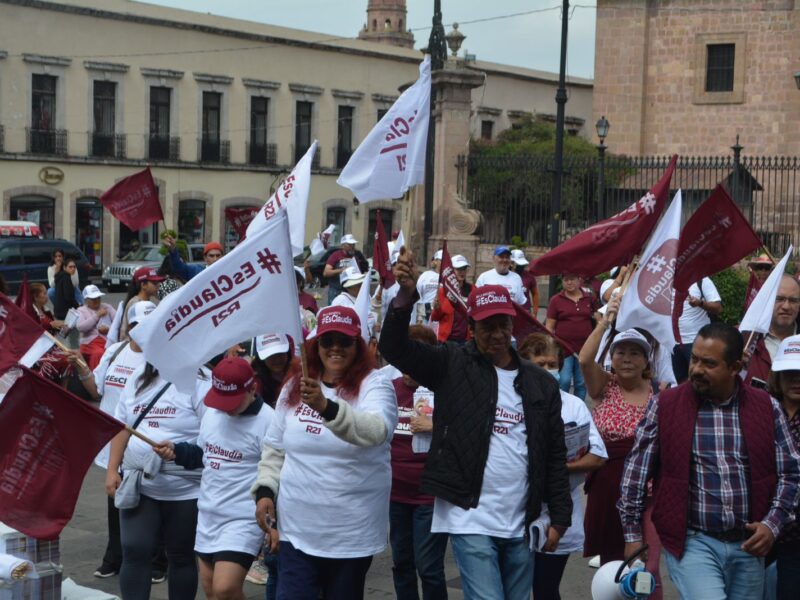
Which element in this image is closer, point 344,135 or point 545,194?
point 545,194

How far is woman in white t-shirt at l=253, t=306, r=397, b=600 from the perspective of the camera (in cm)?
542

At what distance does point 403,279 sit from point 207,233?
42.2 meters

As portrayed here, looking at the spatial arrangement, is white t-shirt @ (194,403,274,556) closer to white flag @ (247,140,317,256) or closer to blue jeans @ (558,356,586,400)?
white flag @ (247,140,317,256)

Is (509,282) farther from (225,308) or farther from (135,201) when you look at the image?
(225,308)

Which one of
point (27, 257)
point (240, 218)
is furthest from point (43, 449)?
point (27, 257)

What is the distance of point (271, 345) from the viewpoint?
752cm

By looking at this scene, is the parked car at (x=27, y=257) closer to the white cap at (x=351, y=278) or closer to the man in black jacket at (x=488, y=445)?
the white cap at (x=351, y=278)

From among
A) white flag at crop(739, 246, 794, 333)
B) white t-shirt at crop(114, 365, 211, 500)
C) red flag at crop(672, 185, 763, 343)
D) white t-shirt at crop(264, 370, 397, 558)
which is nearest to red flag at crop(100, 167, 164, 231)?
white t-shirt at crop(114, 365, 211, 500)

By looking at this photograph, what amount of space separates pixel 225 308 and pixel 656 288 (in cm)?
224

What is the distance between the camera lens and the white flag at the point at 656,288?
21.8 ft

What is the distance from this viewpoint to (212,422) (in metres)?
6.29

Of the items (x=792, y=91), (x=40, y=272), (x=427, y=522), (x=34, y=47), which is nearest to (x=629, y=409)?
(x=427, y=522)

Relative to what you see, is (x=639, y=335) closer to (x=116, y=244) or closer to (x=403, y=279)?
(x=403, y=279)

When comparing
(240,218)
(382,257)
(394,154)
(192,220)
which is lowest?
(382,257)
